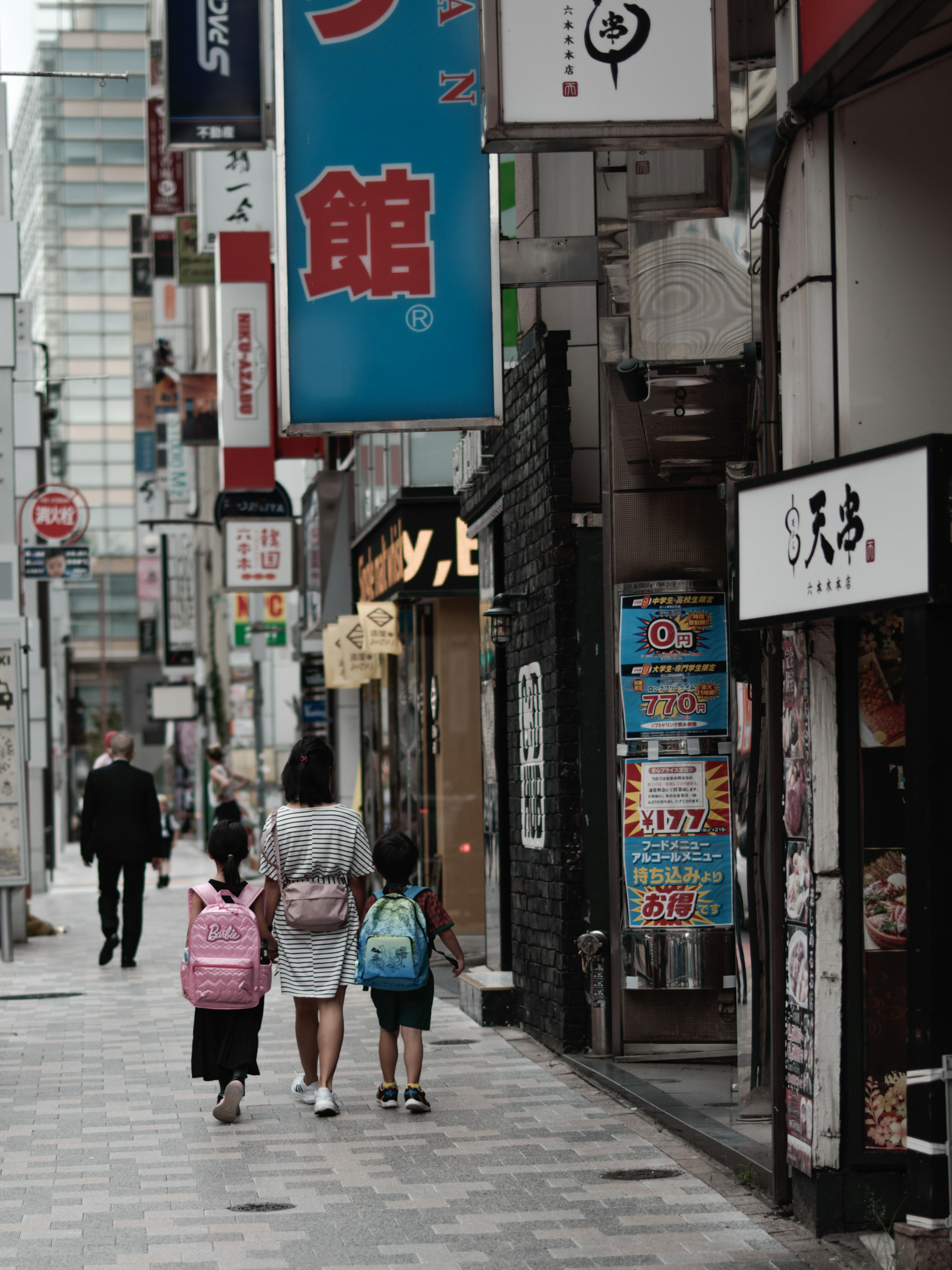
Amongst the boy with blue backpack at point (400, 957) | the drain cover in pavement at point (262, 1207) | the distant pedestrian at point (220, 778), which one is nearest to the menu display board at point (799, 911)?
the drain cover in pavement at point (262, 1207)

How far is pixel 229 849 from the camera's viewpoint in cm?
893

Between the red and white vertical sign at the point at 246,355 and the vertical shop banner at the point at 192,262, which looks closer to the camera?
the red and white vertical sign at the point at 246,355

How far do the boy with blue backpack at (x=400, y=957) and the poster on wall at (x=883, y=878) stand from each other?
9.66ft

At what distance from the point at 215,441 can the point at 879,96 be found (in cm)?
2657

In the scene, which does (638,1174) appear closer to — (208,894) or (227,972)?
(227,972)

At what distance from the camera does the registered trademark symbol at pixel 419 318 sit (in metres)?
9.98

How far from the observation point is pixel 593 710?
34.4ft


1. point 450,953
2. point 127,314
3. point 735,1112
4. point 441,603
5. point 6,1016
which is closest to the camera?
point 735,1112

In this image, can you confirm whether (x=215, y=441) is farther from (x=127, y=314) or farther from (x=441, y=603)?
(x=127, y=314)

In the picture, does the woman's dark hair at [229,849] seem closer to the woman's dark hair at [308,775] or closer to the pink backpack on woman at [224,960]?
the pink backpack on woman at [224,960]

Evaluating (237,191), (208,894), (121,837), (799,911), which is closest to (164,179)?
(237,191)

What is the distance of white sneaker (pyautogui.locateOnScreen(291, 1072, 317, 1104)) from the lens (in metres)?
9.24

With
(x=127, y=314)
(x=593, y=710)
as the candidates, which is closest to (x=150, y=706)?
(x=593, y=710)

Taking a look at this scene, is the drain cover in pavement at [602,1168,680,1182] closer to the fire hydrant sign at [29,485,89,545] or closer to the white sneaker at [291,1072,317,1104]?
the white sneaker at [291,1072,317,1104]
